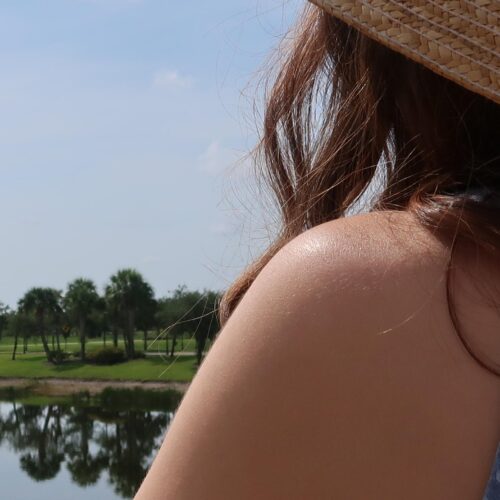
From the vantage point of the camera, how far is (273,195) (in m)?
1.11

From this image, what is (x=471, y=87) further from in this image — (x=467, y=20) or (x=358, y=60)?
(x=358, y=60)

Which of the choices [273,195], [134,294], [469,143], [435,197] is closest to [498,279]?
[435,197]

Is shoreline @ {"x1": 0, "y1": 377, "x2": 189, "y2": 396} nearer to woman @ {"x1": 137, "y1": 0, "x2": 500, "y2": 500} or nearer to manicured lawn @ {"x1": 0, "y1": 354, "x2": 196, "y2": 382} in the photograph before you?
manicured lawn @ {"x1": 0, "y1": 354, "x2": 196, "y2": 382}

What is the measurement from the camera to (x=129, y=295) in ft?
155

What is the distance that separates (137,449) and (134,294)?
63.0 ft

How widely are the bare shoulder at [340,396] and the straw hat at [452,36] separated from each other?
0.15 m

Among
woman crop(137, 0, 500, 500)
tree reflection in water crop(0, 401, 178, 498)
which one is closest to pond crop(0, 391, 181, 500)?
tree reflection in water crop(0, 401, 178, 498)

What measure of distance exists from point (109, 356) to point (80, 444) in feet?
58.8

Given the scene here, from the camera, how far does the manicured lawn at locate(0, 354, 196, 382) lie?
4421 cm

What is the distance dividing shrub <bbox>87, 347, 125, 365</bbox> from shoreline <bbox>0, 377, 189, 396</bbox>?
2.51 meters

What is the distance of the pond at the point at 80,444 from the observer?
25.1 m

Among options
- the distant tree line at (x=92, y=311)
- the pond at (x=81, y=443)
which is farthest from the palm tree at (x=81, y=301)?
the pond at (x=81, y=443)

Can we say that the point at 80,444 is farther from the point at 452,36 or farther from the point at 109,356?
the point at 452,36

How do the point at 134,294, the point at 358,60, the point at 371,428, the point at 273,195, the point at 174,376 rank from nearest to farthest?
the point at 371,428, the point at 358,60, the point at 273,195, the point at 174,376, the point at 134,294
